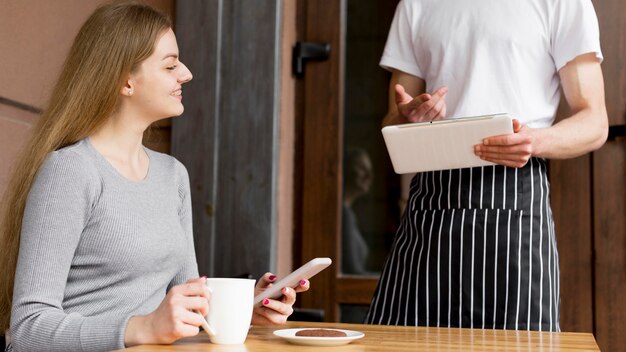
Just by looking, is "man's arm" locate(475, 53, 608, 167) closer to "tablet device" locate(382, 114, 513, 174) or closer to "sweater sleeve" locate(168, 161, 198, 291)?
"tablet device" locate(382, 114, 513, 174)

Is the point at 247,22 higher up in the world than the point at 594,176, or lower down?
higher up

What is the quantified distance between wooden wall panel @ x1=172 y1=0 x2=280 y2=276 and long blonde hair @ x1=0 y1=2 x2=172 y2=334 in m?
0.90

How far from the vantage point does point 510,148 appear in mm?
1602

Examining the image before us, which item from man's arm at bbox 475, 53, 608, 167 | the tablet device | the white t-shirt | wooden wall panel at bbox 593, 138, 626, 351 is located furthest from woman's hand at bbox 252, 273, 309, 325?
wooden wall panel at bbox 593, 138, 626, 351

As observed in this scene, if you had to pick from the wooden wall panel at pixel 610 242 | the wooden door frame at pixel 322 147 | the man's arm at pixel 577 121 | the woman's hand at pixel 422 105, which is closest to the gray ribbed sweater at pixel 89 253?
the woman's hand at pixel 422 105

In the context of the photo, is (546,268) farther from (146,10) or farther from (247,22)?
(247,22)

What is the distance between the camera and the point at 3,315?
55.6 inches

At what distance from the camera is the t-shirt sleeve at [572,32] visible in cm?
178

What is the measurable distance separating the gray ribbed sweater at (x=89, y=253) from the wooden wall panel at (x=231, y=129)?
852 millimetres

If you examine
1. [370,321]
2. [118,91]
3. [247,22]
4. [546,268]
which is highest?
[247,22]

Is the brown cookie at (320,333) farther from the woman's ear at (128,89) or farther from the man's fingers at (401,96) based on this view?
the man's fingers at (401,96)

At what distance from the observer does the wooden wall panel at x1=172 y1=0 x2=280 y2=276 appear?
244 cm

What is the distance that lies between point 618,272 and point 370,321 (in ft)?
2.61

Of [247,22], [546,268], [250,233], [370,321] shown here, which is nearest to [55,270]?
[370,321]
